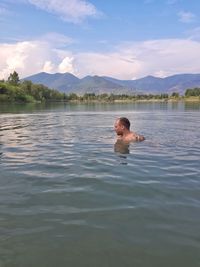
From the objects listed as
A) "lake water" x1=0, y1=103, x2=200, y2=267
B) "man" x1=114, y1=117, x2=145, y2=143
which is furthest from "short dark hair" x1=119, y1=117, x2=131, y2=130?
"lake water" x1=0, y1=103, x2=200, y2=267

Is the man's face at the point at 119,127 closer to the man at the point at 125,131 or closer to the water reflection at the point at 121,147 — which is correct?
the man at the point at 125,131

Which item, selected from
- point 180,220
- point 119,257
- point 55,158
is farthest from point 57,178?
point 119,257

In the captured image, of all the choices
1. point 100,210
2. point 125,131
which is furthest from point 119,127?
point 100,210

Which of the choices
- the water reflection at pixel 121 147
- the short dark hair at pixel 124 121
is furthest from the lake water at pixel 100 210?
the short dark hair at pixel 124 121

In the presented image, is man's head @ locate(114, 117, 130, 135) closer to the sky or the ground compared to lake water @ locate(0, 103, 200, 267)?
closer to the sky

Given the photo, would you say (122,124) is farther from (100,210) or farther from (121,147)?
(100,210)

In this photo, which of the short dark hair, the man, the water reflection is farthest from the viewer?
the man

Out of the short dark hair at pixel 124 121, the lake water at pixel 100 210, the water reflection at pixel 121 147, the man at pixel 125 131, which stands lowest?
the lake water at pixel 100 210

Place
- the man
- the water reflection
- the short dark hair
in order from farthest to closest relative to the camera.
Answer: the man
the short dark hair
the water reflection

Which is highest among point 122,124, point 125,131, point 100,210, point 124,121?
point 124,121

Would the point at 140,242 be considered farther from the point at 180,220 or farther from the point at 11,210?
the point at 11,210

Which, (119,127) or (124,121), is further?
(119,127)

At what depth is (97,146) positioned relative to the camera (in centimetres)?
1675

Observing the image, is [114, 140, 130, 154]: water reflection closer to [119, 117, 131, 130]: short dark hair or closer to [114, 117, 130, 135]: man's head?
[114, 117, 130, 135]: man's head
